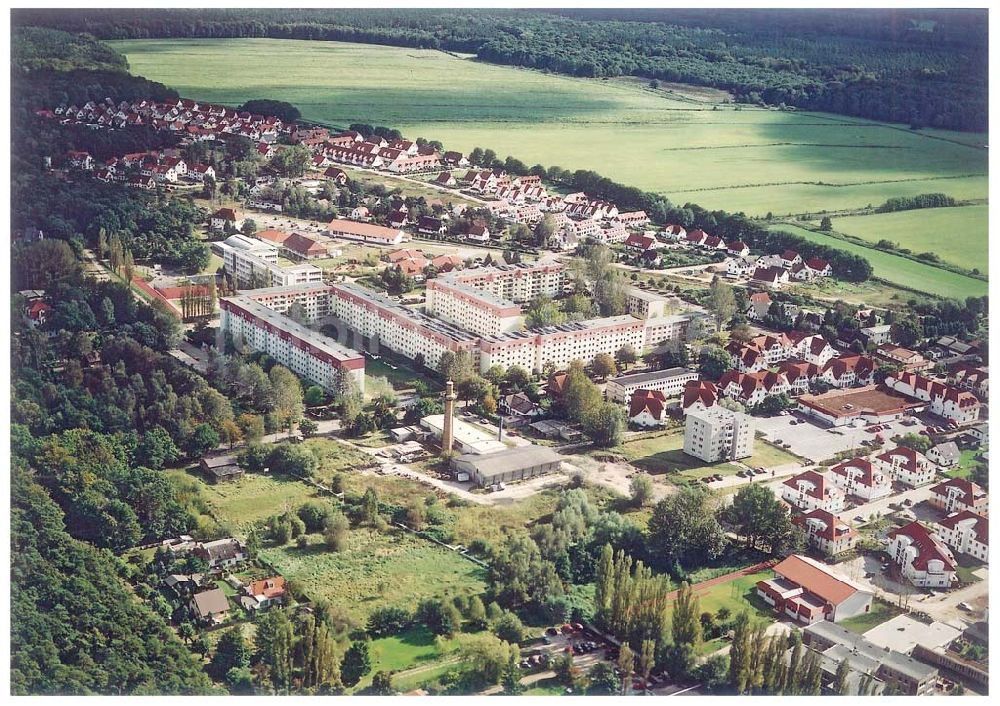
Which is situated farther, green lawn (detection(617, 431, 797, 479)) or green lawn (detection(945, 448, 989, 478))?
green lawn (detection(945, 448, 989, 478))

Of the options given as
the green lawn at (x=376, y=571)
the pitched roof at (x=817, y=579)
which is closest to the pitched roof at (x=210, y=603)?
the green lawn at (x=376, y=571)

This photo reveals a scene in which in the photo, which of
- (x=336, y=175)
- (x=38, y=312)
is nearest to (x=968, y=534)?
(x=38, y=312)

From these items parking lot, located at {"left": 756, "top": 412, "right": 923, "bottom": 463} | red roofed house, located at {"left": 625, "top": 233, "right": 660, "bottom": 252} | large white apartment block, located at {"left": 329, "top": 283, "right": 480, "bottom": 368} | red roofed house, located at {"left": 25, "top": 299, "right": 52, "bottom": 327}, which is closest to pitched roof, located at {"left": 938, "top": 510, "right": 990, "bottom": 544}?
parking lot, located at {"left": 756, "top": 412, "right": 923, "bottom": 463}

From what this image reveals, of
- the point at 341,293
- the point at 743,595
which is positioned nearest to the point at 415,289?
the point at 341,293

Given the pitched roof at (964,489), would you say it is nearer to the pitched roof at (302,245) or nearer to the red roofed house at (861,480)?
the red roofed house at (861,480)

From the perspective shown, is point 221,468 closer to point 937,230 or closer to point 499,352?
point 499,352

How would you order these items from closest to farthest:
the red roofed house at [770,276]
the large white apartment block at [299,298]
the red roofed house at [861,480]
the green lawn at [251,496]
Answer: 1. the green lawn at [251,496]
2. the red roofed house at [861,480]
3. the large white apartment block at [299,298]
4. the red roofed house at [770,276]

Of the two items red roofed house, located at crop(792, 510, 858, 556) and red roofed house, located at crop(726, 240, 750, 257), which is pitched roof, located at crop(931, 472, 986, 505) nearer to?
red roofed house, located at crop(792, 510, 858, 556)

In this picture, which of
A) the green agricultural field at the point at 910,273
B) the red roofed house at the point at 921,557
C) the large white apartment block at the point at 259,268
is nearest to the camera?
the red roofed house at the point at 921,557
